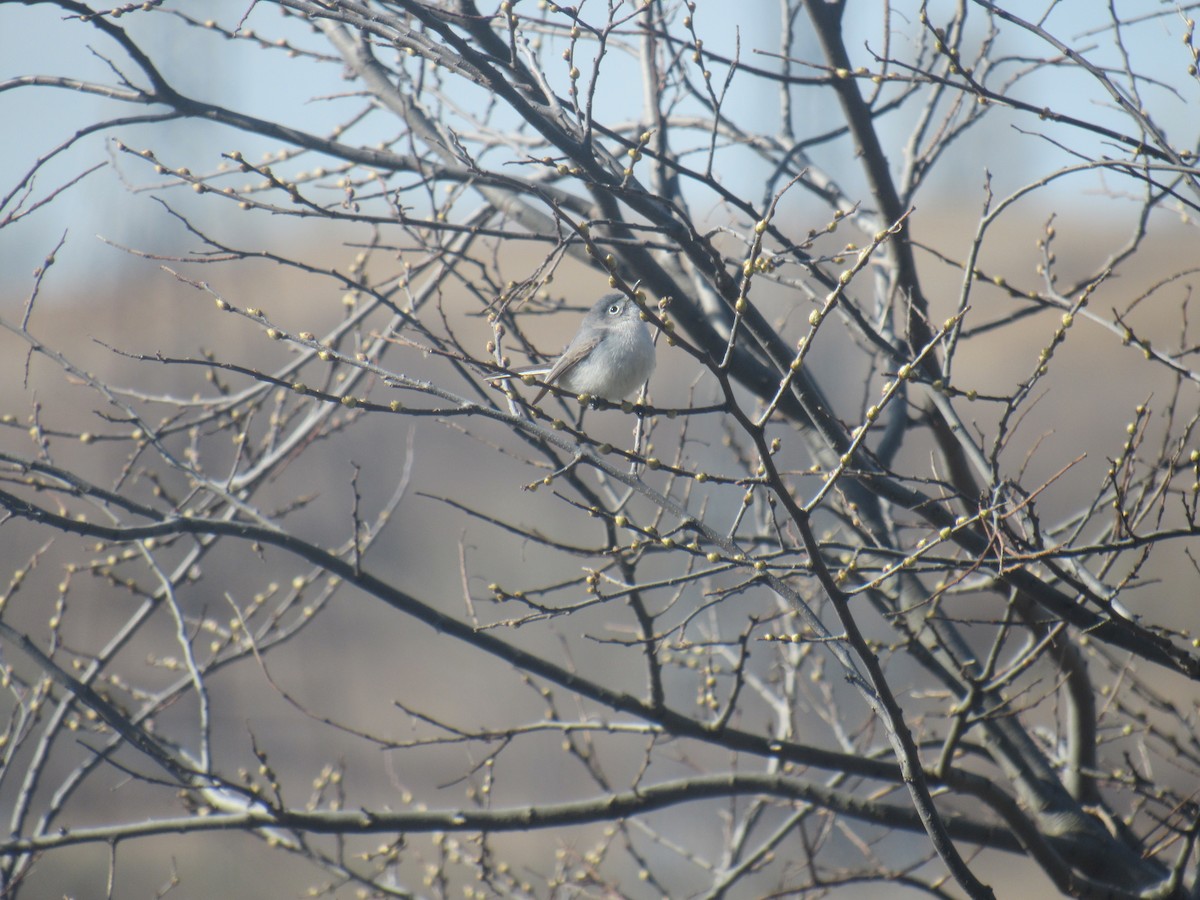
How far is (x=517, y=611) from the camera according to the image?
16312 mm

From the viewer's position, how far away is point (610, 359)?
392cm

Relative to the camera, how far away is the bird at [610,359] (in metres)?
3.88

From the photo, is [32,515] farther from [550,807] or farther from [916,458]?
[916,458]

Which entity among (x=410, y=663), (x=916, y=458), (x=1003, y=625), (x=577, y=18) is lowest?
(x=1003, y=625)

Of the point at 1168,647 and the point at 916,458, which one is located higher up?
the point at 916,458

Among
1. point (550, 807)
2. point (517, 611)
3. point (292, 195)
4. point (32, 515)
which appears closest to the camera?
point (32, 515)

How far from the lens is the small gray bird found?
3.88 m

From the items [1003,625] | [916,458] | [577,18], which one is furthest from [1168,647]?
[916,458]

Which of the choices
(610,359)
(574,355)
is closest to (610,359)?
(610,359)

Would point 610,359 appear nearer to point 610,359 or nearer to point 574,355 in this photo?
point 610,359

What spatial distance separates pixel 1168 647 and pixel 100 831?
A: 3083mm

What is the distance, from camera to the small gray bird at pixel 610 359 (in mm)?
3883

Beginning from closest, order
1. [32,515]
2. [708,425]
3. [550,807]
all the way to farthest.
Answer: [32,515]
[550,807]
[708,425]

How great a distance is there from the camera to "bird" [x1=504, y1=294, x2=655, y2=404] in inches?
153
